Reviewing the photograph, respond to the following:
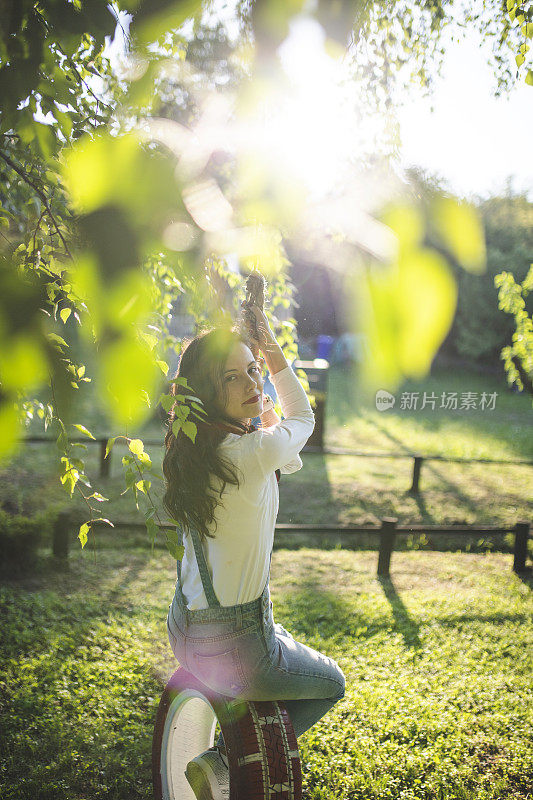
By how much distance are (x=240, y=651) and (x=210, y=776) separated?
46cm

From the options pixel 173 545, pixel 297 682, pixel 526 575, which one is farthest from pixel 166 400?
pixel 526 575

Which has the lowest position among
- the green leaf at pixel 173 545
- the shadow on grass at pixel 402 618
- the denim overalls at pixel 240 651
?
the shadow on grass at pixel 402 618

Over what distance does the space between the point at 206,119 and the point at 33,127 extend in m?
0.47

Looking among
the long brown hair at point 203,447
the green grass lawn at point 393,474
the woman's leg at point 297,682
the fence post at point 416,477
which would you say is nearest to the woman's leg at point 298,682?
the woman's leg at point 297,682

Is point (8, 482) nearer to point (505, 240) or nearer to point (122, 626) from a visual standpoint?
point (122, 626)

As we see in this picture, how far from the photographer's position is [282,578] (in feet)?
18.1

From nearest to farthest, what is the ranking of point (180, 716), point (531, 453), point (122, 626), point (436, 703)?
point (180, 716), point (436, 703), point (122, 626), point (531, 453)

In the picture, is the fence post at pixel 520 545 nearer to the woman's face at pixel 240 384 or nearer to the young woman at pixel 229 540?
the young woman at pixel 229 540

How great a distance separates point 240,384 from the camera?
204 cm

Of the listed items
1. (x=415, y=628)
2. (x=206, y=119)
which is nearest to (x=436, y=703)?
(x=415, y=628)

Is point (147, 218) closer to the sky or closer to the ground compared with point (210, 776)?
closer to the sky

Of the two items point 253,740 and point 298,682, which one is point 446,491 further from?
point 253,740

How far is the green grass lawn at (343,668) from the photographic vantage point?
9.72ft

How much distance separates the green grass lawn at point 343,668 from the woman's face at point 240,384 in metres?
1.84
